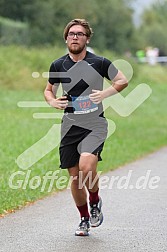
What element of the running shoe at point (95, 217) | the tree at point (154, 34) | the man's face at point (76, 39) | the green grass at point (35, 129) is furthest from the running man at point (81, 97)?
the tree at point (154, 34)

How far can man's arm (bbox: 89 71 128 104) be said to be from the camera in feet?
26.1

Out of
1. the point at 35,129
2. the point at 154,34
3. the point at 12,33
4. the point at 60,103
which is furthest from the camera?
the point at 154,34

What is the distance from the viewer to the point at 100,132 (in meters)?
8.18

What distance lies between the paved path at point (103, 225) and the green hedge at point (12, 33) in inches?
1181

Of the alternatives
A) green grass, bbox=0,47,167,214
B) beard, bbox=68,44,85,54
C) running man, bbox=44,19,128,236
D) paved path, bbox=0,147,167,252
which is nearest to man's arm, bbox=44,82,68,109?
running man, bbox=44,19,128,236

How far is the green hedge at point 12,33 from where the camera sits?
136 feet

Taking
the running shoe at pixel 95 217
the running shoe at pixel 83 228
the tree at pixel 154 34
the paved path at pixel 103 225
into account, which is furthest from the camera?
the tree at pixel 154 34

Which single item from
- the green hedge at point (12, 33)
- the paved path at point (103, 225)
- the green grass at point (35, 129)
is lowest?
the green hedge at point (12, 33)

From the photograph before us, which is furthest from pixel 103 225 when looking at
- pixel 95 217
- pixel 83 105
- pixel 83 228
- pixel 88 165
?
pixel 83 105

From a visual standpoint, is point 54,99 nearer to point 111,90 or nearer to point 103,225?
point 111,90

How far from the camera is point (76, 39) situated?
798cm

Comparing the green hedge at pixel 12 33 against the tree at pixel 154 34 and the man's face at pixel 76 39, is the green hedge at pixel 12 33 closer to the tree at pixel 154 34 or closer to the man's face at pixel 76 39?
the man's face at pixel 76 39

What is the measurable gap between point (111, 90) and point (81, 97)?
310 millimetres

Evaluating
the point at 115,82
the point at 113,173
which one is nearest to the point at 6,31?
the point at 113,173
